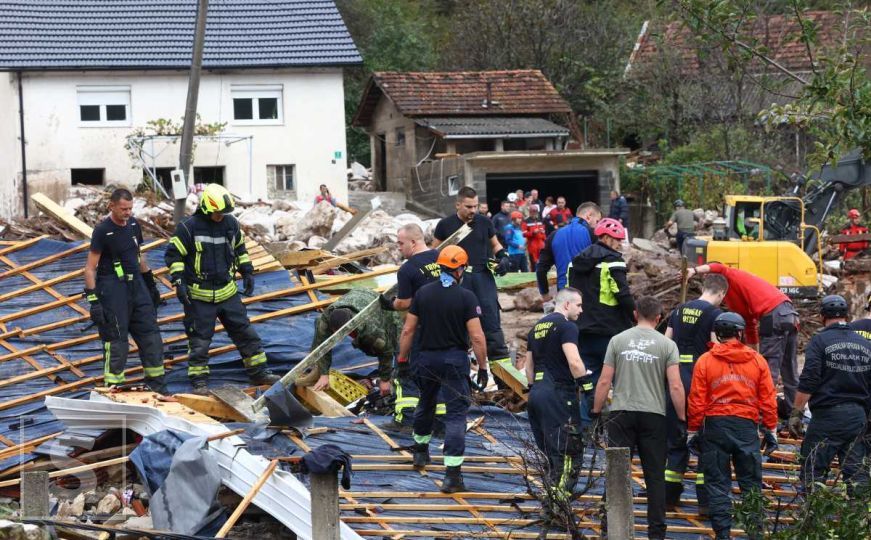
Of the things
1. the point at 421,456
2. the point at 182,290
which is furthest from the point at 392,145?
the point at 421,456

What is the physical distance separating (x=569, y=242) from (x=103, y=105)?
22300mm

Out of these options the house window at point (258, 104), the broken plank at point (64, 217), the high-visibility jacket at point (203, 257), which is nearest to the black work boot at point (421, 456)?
the high-visibility jacket at point (203, 257)

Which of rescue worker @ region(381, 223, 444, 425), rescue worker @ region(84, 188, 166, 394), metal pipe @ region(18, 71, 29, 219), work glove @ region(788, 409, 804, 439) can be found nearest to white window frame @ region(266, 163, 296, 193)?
metal pipe @ region(18, 71, 29, 219)

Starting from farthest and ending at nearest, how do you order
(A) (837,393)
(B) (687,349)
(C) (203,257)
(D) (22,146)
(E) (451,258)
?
(D) (22,146) < (C) (203,257) < (B) (687,349) < (E) (451,258) < (A) (837,393)

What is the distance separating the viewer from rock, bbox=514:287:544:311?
66.9 feet

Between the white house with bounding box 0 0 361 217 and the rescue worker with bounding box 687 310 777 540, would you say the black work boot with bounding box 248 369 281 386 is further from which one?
the white house with bounding box 0 0 361 217

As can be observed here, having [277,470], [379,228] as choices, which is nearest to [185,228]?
[277,470]

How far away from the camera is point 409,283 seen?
36.0 ft

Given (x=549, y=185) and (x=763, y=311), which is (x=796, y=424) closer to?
(x=763, y=311)

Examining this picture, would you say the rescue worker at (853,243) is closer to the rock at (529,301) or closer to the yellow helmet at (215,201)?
→ the rock at (529,301)

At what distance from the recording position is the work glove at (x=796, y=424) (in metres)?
10.6

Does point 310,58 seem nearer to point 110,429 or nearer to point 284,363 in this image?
point 284,363

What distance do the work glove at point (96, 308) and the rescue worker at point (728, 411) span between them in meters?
5.66

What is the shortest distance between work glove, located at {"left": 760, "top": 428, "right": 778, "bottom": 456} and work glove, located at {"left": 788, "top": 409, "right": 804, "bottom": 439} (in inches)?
9.1
